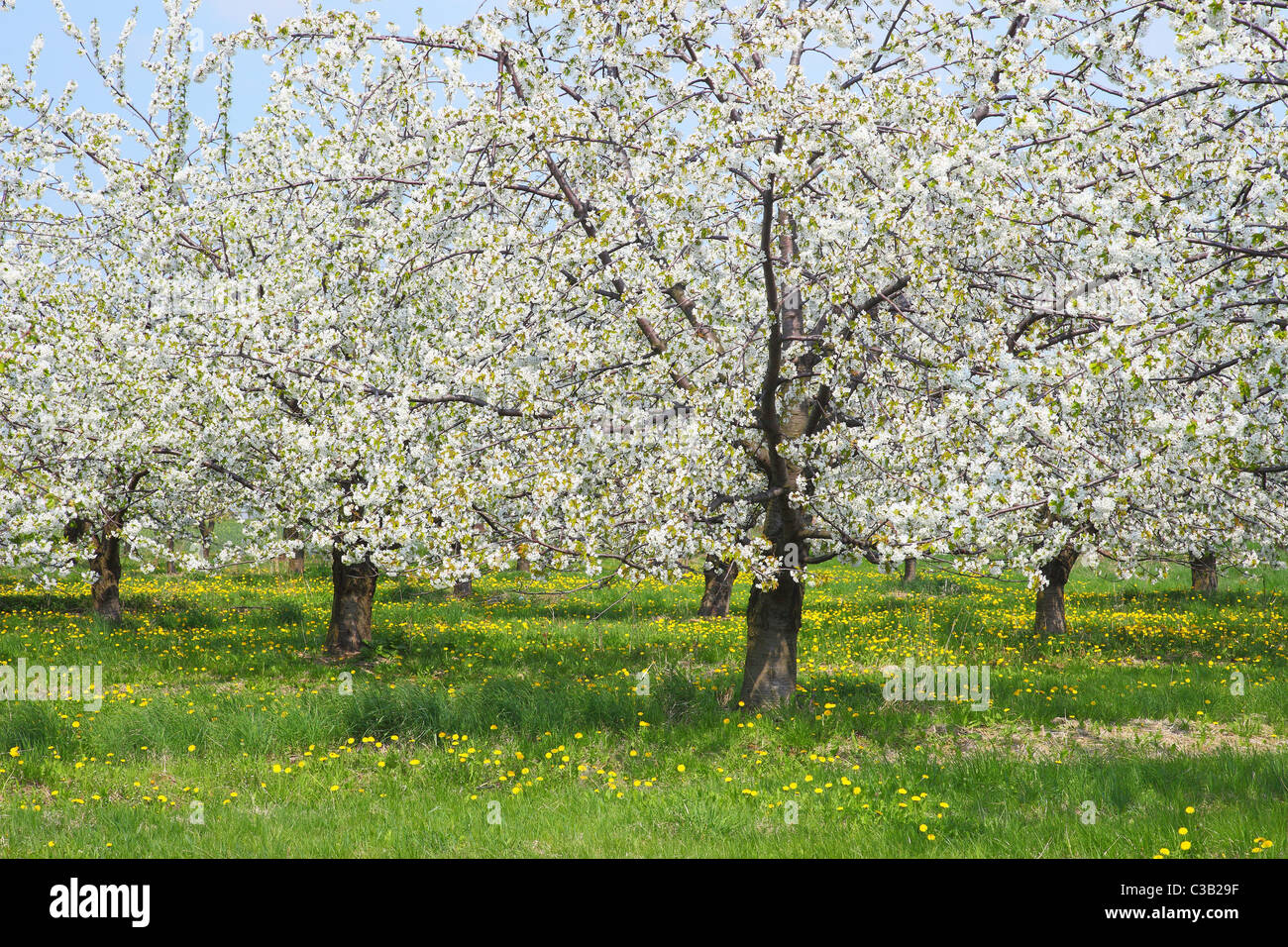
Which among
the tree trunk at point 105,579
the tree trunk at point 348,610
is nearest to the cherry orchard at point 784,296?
the tree trunk at point 348,610

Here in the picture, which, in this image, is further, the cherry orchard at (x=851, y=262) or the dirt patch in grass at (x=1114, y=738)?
the dirt patch in grass at (x=1114, y=738)

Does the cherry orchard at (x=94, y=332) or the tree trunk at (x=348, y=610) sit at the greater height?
the cherry orchard at (x=94, y=332)

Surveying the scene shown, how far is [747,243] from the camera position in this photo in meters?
8.55

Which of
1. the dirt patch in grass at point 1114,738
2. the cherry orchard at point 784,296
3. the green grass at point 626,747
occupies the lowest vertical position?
the dirt patch in grass at point 1114,738

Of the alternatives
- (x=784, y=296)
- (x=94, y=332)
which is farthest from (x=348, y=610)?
(x=784, y=296)

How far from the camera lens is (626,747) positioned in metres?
9.03

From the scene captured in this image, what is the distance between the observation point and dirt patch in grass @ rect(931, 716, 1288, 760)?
925 centimetres

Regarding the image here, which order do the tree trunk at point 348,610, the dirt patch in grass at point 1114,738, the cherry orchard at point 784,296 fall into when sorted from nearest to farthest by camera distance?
the cherry orchard at point 784,296, the dirt patch in grass at point 1114,738, the tree trunk at point 348,610

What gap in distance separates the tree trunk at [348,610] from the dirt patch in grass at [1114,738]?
8.76 m

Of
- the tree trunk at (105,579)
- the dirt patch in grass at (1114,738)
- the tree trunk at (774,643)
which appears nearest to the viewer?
the dirt patch in grass at (1114,738)

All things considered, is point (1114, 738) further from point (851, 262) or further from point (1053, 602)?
point (1053, 602)

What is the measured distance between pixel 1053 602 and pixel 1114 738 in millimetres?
6942

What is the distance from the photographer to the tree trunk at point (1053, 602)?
16.3 meters

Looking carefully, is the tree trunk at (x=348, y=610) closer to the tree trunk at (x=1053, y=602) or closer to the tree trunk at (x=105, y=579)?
the tree trunk at (x=105, y=579)
